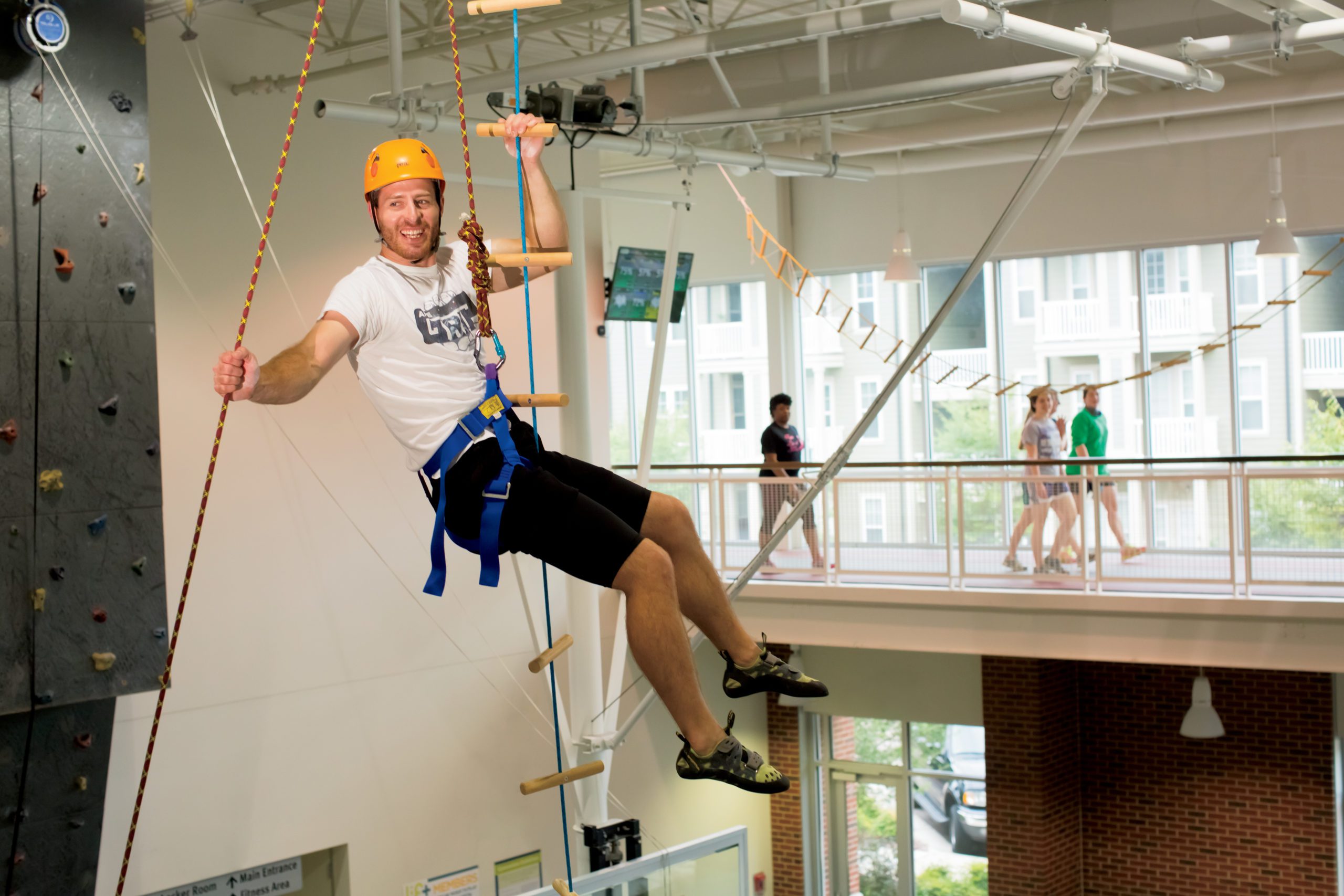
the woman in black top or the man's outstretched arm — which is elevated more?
the man's outstretched arm

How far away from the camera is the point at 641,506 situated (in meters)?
3.81

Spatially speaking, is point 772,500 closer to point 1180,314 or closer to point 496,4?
point 1180,314

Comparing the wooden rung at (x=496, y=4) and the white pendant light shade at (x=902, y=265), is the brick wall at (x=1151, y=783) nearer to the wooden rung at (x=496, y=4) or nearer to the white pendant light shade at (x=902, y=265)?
the white pendant light shade at (x=902, y=265)

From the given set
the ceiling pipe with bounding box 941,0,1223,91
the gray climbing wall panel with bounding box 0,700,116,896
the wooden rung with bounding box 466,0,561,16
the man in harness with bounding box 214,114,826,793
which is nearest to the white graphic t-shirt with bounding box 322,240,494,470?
the man in harness with bounding box 214,114,826,793

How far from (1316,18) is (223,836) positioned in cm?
842

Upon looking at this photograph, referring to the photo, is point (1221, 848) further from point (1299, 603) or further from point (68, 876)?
point (68, 876)

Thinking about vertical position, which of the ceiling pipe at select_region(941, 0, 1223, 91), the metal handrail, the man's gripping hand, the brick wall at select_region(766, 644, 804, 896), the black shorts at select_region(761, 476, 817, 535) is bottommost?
the brick wall at select_region(766, 644, 804, 896)

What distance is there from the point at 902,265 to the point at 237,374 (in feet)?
28.7

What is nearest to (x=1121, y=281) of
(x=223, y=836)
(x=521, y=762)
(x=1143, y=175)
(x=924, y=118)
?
(x=1143, y=175)

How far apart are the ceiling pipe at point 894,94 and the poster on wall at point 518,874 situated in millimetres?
5833

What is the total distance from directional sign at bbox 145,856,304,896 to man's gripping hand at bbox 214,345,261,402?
605 cm

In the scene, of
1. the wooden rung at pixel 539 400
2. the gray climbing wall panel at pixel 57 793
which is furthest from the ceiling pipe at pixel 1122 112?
the gray climbing wall panel at pixel 57 793

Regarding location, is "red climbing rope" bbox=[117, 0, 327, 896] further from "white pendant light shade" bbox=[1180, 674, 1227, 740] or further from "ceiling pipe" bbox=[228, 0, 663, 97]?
"white pendant light shade" bbox=[1180, 674, 1227, 740]

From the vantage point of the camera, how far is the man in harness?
3.49 meters
